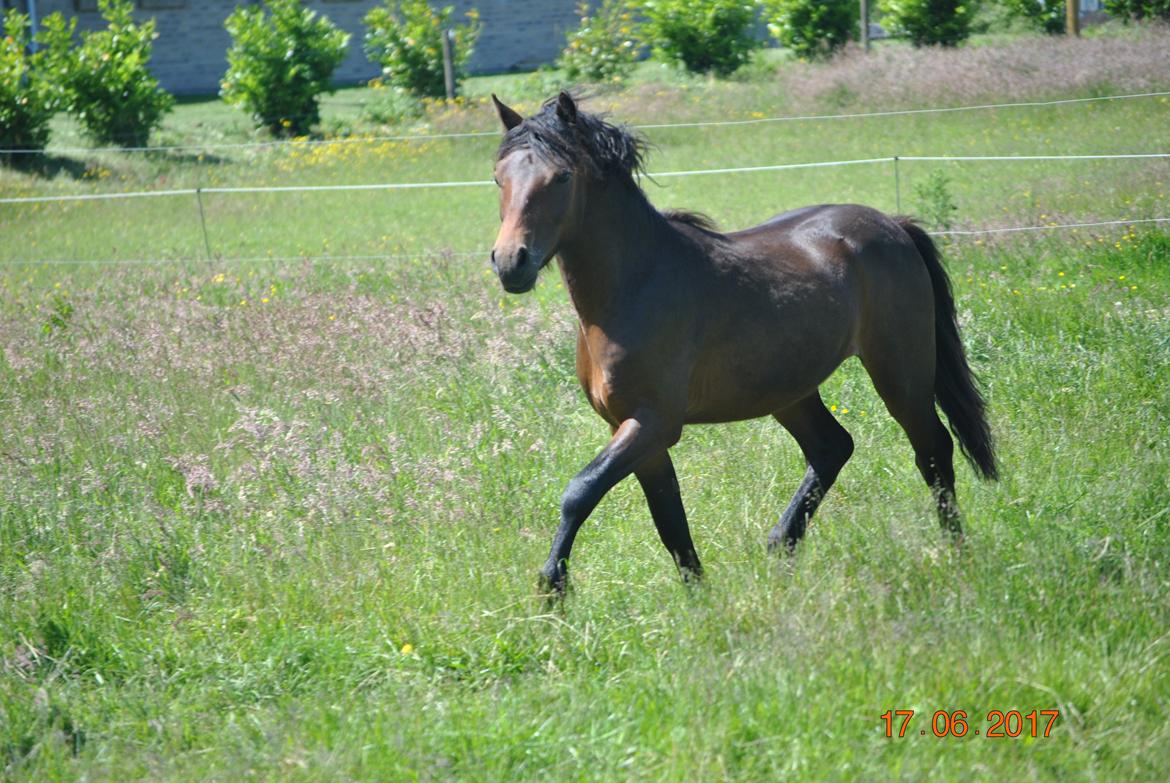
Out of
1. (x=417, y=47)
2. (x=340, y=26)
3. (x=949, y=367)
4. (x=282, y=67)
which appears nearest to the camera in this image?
(x=949, y=367)

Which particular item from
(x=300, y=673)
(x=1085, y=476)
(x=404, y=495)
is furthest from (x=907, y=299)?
(x=300, y=673)

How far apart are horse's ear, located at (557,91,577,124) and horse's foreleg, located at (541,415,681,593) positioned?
4.09 feet

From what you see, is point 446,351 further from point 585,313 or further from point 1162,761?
point 1162,761

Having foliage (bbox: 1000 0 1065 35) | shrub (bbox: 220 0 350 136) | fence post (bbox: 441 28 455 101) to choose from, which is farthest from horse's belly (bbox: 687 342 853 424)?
foliage (bbox: 1000 0 1065 35)

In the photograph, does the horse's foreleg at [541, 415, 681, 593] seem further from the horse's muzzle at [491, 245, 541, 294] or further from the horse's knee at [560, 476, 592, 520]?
the horse's muzzle at [491, 245, 541, 294]

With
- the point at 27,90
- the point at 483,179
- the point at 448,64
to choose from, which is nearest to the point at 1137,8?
the point at 448,64

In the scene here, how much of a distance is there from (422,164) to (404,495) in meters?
14.5

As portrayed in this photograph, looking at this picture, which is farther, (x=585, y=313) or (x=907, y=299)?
(x=907, y=299)

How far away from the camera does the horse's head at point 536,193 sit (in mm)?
4336

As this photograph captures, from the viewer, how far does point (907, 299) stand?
18.6ft

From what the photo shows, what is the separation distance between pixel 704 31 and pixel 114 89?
11.7m

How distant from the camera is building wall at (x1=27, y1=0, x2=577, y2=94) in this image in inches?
1217
